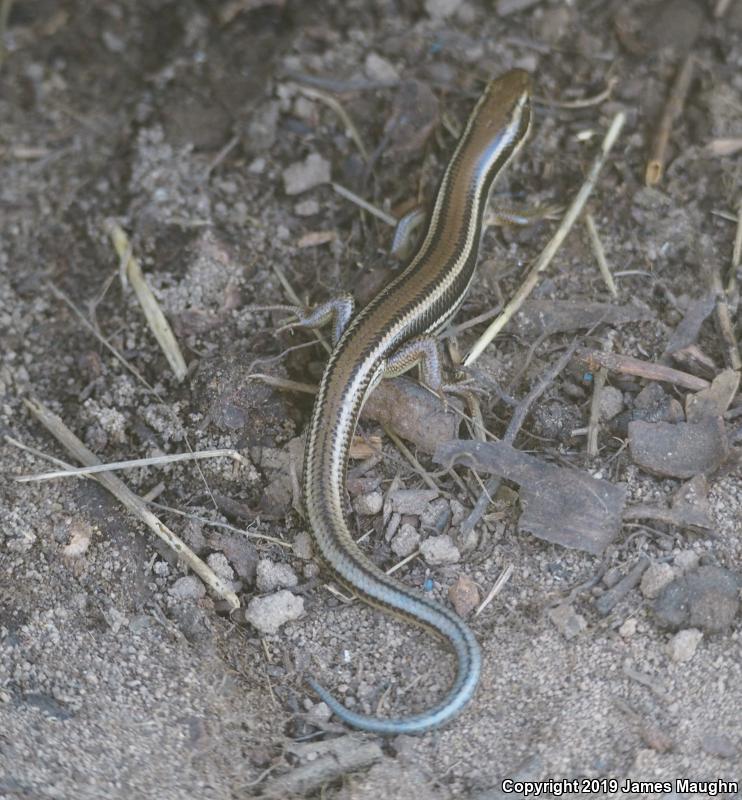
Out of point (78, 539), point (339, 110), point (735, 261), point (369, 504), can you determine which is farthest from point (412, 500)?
point (339, 110)

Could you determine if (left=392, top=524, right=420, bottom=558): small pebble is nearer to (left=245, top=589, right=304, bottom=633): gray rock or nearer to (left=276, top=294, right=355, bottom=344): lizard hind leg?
(left=245, top=589, right=304, bottom=633): gray rock

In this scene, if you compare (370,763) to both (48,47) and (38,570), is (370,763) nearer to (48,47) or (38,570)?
(38,570)

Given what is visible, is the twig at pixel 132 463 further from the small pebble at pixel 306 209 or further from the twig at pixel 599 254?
the twig at pixel 599 254

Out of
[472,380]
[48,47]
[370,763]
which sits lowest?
[370,763]

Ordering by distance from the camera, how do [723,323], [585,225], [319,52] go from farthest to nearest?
[319,52]
[585,225]
[723,323]

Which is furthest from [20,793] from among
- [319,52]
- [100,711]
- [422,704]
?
[319,52]

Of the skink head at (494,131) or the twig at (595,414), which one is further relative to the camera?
the skink head at (494,131)

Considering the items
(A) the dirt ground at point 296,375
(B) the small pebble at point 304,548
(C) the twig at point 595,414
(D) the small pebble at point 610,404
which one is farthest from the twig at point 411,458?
(D) the small pebble at point 610,404
